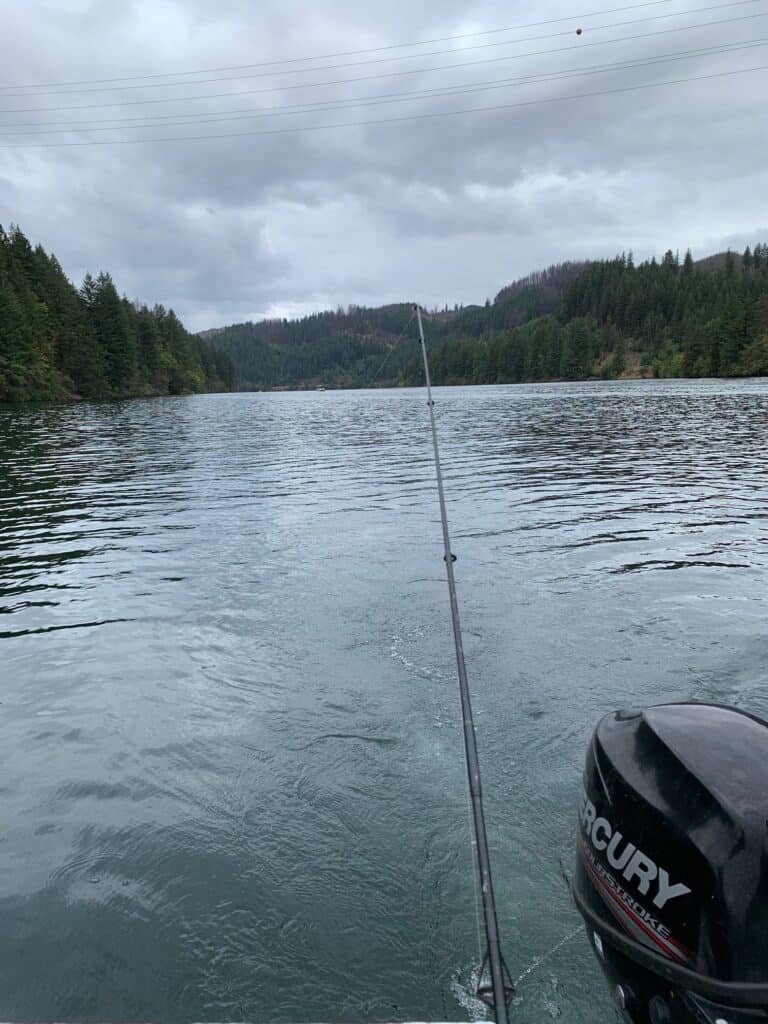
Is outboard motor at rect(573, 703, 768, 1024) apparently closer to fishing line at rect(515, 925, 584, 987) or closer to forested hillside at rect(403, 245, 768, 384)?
fishing line at rect(515, 925, 584, 987)

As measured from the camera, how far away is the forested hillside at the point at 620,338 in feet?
445

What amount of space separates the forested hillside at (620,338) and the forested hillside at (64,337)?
85240mm

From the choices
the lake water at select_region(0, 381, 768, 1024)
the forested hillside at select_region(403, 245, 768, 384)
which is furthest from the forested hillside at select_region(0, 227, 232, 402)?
the forested hillside at select_region(403, 245, 768, 384)

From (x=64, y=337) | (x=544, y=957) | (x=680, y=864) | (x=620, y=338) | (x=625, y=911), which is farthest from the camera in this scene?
(x=620, y=338)

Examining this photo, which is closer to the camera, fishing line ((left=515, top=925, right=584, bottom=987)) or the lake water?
fishing line ((left=515, top=925, right=584, bottom=987))

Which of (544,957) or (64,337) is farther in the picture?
(64,337)

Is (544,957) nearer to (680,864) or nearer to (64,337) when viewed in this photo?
(680,864)

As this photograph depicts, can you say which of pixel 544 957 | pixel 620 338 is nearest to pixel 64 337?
pixel 544 957

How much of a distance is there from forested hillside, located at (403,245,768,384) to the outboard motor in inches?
4933

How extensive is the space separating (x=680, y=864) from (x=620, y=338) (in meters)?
179

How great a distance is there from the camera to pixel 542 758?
4.95m

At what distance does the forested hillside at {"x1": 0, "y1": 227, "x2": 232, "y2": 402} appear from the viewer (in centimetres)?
6412

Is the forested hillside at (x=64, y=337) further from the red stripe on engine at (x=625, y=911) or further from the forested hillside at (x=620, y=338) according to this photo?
the forested hillside at (x=620, y=338)

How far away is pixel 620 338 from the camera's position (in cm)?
16538
